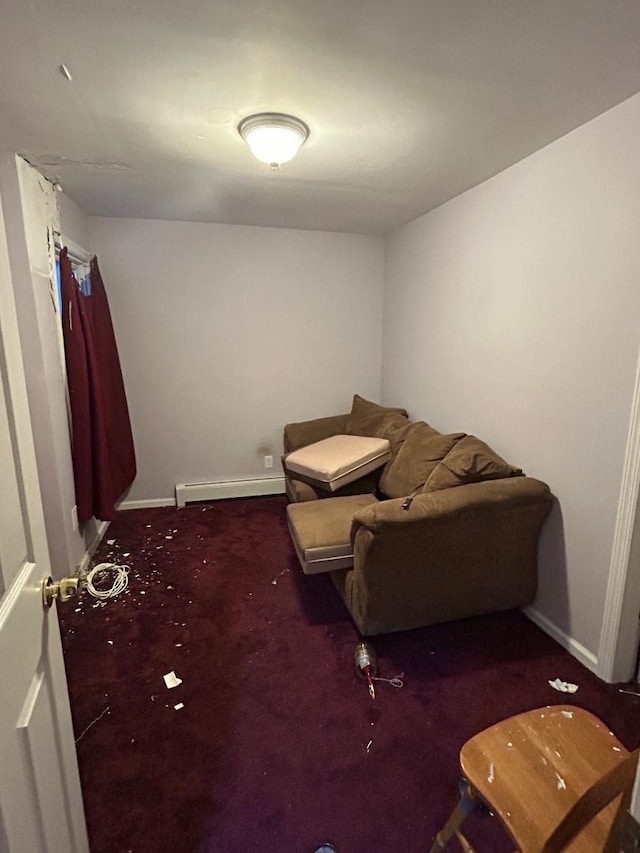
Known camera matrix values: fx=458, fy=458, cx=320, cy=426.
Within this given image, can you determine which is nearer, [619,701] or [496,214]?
[619,701]

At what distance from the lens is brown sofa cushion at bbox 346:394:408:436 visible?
11.6 ft

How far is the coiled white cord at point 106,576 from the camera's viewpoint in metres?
2.65

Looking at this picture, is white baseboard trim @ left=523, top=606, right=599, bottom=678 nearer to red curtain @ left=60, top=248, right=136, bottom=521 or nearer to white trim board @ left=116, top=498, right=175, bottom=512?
red curtain @ left=60, top=248, right=136, bottom=521

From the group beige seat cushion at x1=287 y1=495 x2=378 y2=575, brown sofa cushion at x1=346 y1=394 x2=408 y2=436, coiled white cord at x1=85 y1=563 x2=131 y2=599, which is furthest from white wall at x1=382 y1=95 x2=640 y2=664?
coiled white cord at x1=85 y1=563 x2=131 y2=599

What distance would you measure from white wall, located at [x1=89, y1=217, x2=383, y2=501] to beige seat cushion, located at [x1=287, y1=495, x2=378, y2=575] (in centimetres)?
151

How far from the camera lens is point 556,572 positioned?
221cm

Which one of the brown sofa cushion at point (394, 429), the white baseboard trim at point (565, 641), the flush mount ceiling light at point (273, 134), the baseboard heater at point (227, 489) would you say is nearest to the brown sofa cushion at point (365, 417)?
the brown sofa cushion at point (394, 429)

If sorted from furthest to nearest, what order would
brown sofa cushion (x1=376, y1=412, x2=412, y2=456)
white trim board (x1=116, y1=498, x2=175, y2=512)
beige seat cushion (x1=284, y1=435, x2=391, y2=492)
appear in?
1. white trim board (x1=116, y1=498, x2=175, y2=512)
2. brown sofa cushion (x1=376, y1=412, x2=412, y2=456)
3. beige seat cushion (x1=284, y1=435, x2=391, y2=492)

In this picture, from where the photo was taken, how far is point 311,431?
12.2ft

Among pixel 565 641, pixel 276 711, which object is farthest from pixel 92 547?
pixel 565 641

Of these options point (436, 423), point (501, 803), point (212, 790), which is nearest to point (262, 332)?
point (436, 423)

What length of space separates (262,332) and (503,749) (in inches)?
130

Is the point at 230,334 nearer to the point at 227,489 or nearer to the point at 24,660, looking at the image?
the point at 227,489

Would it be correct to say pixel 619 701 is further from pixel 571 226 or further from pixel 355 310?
pixel 355 310
